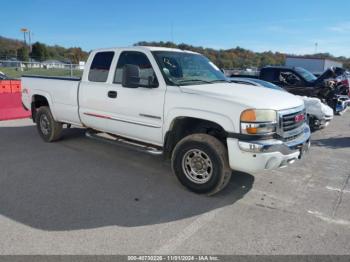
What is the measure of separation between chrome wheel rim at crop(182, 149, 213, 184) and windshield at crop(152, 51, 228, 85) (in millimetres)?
1066

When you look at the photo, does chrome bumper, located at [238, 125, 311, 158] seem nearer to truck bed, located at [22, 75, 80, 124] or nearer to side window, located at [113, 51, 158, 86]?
side window, located at [113, 51, 158, 86]

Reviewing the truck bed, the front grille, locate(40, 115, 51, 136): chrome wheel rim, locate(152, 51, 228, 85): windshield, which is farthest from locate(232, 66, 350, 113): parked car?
locate(40, 115, 51, 136): chrome wheel rim

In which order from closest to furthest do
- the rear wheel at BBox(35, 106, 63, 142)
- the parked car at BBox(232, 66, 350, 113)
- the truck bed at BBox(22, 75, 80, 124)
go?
the truck bed at BBox(22, 75, 80, 124) < the rear wheel at BBox(35, 106, 63, 142) < the parked car at BBox(232, 66, 350, 113)

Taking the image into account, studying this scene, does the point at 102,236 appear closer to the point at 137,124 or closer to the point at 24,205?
the point at 24,205

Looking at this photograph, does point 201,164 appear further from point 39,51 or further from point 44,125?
point 39,51

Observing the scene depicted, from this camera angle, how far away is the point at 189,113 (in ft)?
14.2

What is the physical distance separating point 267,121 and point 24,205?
3183 millimetres

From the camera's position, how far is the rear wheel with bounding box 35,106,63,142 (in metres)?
6.87

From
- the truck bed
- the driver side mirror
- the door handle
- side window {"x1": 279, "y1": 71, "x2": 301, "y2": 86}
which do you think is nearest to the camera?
the driver side mirror

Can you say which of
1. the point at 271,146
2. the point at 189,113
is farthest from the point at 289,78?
the point at 271,146

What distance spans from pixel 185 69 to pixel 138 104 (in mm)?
930

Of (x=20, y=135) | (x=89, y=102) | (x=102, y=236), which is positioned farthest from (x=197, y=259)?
(x=20, y=135)

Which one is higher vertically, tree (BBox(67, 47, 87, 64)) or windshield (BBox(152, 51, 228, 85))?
tree (BBox(67, 47, 87, 64))

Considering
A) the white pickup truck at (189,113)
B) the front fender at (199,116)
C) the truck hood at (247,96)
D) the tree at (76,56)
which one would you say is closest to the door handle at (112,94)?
the white pickup truck at (189,113)
